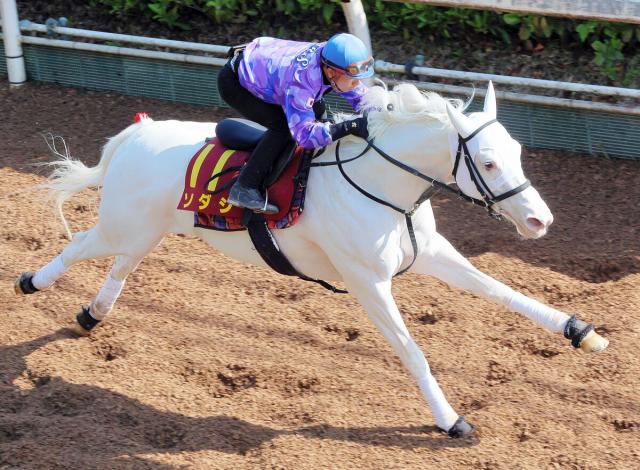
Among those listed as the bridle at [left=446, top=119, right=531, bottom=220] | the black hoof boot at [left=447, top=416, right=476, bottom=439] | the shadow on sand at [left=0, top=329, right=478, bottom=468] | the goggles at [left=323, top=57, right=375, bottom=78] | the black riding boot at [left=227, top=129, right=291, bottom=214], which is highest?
the goggles at [left=323, top=57, right=375, bottom=78]

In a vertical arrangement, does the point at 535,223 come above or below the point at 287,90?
below

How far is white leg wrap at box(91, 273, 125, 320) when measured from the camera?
5.89 metres

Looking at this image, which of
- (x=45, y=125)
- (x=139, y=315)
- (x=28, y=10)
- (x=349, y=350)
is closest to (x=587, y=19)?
(x=349, y=350)

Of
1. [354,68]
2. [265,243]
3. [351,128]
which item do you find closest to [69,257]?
[265,243]

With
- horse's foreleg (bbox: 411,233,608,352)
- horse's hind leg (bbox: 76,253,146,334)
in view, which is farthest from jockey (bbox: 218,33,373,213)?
horse's hind leg (bbox: 76,253,146,334)

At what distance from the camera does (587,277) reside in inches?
253

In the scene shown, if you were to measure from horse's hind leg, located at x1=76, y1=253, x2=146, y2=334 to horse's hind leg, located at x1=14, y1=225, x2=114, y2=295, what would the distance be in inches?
6.2

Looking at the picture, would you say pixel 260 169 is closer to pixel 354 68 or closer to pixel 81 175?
pixel 354 68

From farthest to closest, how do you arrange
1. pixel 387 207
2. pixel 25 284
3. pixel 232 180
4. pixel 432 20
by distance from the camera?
pixel 432 20 → pixel 25 284 → pixel 232 180 → pixel 387 207

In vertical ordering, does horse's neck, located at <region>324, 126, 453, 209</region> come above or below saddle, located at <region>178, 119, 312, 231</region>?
above

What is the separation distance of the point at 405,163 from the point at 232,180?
3.14 feet

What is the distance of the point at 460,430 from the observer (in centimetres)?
492

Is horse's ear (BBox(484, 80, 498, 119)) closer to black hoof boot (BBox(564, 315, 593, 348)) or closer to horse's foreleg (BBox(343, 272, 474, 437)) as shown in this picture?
horse's foreleg (BBox(343, 272, 474, 437))

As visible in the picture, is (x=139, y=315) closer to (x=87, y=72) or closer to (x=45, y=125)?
(x=45, y=125)
